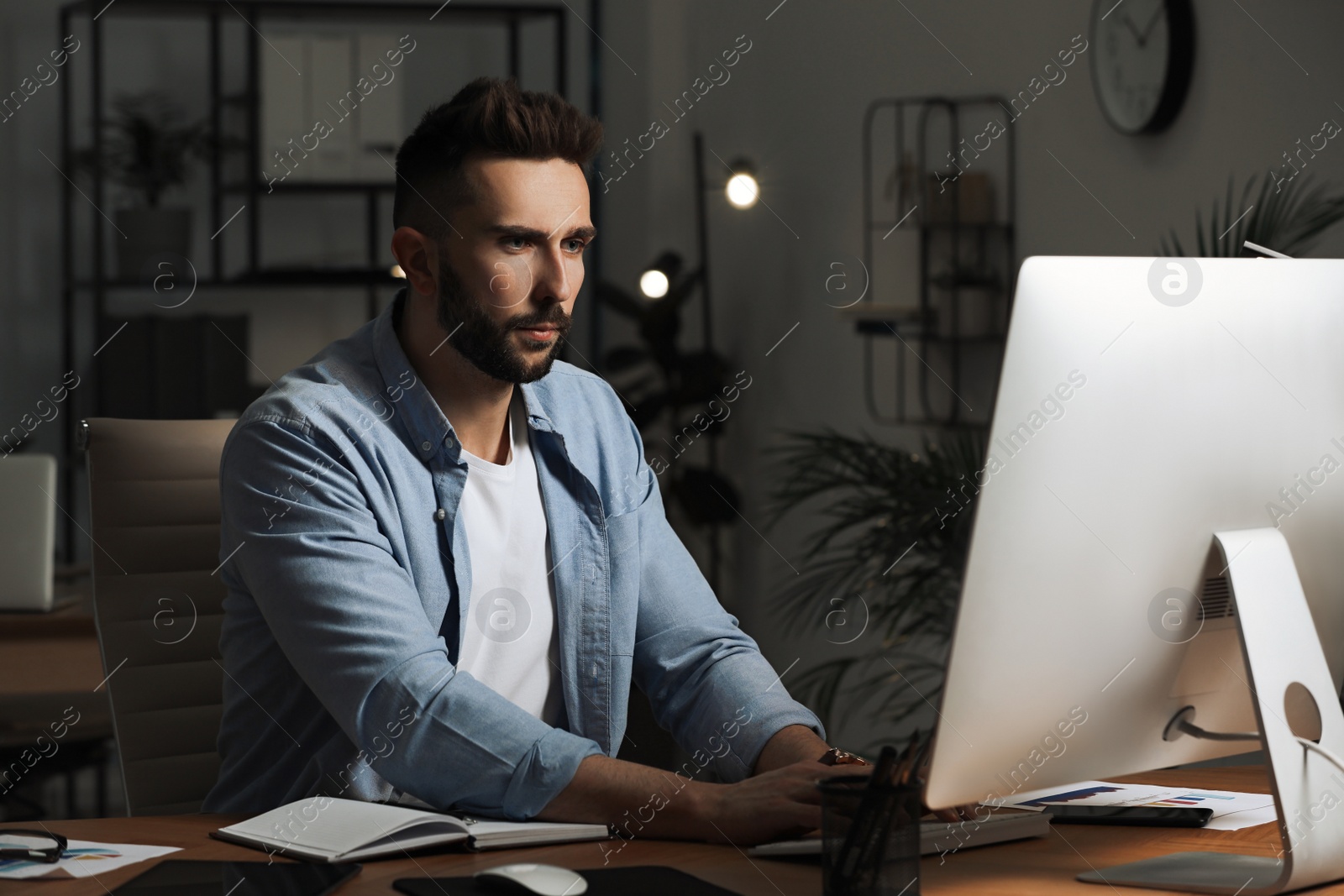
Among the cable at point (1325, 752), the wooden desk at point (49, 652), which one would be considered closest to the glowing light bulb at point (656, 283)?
the wooden desk at point (49, 652)

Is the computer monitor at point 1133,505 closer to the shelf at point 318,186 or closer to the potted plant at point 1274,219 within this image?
the potted plant at point 1274,219

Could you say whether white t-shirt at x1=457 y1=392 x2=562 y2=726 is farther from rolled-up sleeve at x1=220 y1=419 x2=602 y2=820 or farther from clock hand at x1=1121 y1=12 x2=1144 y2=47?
clock hand at x1=1121 y1=12 x2=1144 y2=47

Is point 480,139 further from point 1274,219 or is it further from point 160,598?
point 1274,219

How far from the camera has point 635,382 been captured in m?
4.30

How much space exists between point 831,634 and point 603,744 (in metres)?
2.23

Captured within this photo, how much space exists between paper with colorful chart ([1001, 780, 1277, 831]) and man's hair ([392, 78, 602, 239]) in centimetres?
85

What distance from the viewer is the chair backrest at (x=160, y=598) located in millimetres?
1612

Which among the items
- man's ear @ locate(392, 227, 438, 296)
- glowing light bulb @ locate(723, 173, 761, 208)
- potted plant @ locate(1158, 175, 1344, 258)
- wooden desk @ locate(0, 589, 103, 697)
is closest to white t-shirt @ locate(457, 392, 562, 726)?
man's ear @ locate(392, 227, 438, 296)

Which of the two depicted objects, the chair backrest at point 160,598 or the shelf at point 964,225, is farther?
the shelf at point 964,225

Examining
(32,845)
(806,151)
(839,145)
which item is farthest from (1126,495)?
(806,151)

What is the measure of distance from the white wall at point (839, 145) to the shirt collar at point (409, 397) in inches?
58.3

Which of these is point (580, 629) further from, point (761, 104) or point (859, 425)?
point (761, 104)

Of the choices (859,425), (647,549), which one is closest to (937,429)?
(859,425)

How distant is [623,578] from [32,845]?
0.69 metres
